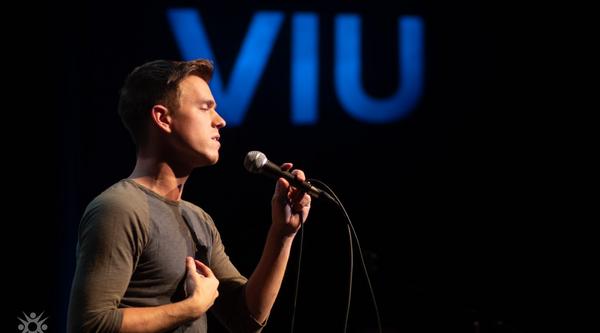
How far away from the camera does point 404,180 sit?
476 centimetres

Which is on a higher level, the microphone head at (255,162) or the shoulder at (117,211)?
the microphone head at (255,162)

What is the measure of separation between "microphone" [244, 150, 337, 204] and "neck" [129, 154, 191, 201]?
0.28m

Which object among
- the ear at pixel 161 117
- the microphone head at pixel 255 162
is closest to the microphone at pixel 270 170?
the microphone head at pixel 255 162

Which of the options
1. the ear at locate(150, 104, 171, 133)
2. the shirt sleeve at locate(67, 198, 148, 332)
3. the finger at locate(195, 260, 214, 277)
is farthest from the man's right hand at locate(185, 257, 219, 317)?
the ear at locate(150, 104, 171, 133)

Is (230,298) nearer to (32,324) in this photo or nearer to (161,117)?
(161,117)

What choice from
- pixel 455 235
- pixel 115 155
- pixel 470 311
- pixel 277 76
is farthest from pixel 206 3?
pixel 470 311

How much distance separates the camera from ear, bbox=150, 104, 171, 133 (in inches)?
91.8

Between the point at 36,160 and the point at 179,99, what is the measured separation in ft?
6.79

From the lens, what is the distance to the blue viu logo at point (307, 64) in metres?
4.57

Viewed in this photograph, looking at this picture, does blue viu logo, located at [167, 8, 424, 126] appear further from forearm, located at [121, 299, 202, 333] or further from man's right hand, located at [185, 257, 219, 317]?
forearm, located at [121, 299, 202, 333]

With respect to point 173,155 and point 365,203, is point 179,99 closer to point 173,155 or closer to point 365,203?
point 173,155

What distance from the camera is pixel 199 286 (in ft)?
6.98

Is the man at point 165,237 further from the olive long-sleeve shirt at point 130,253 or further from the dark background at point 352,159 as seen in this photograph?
the dark background at point 352,159

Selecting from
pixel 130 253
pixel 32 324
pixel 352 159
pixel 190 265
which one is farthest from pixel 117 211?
pixel 352 159
